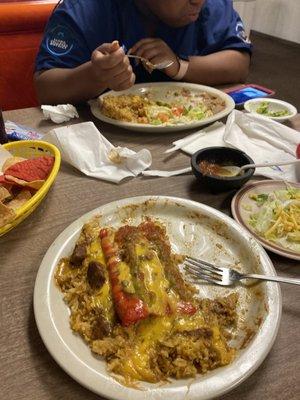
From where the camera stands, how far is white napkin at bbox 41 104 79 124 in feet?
5.20

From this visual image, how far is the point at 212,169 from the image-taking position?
125 centimetres

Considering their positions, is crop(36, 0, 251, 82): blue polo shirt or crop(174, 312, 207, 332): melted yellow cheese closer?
crop(174, 312, 207, 332): melted yellow cheese

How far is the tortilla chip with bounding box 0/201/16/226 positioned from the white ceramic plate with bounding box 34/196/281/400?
13 centimetres

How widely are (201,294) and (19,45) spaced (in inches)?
97.0

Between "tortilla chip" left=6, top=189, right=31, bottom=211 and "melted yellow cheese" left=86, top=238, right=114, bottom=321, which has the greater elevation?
"melted yellow cheese" left=86, top=238, right=114, bottom=321

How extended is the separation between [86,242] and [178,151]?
0.66 metres

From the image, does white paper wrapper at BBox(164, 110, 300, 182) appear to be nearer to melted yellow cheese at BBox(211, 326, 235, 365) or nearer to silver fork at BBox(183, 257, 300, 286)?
silver fork at BBox(183, 257, 300, 286)

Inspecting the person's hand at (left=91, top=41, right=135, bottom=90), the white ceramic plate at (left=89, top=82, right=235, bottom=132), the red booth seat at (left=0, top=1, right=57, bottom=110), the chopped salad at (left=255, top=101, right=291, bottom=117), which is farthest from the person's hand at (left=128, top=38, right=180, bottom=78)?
the red booth seat at (left=0, top=1, right=57, bottom=110)

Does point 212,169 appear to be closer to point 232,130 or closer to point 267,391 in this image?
point 232,130

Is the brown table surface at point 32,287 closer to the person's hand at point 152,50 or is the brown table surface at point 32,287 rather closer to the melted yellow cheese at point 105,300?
the melted yellow cheese at point 105,300

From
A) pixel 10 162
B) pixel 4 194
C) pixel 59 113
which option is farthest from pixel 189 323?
pixel 59 113

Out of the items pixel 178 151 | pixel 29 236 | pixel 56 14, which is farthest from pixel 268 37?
pixel 29 236

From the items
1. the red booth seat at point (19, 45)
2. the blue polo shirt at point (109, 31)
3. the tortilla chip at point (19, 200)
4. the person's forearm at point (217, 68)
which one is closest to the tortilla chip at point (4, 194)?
the tortilla chip at point (19, 200)

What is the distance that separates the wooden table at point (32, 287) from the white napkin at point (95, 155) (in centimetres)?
4
